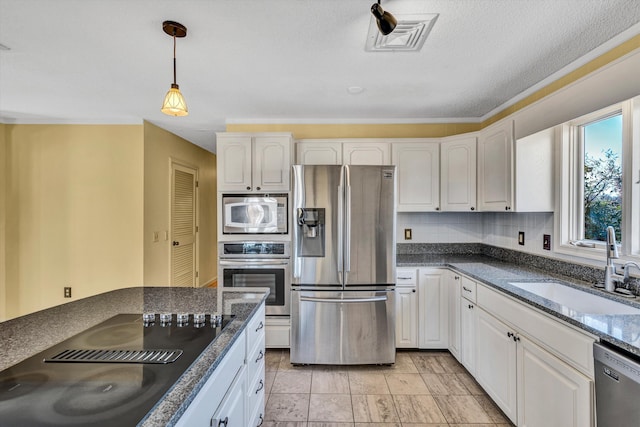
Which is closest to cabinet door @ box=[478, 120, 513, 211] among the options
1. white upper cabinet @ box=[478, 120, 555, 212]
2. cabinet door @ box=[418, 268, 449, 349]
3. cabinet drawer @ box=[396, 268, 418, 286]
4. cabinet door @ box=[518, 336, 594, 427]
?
white upper cabinet @ box=[478, 120, 555, 212]

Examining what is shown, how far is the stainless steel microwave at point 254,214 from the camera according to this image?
3.08 meters

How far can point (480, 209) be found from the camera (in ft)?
9.76

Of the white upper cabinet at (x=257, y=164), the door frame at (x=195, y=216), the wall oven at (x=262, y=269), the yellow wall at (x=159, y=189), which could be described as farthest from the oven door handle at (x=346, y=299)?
the door frame at (x=195, y=216)

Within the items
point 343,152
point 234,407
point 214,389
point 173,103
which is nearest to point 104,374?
point 214,389

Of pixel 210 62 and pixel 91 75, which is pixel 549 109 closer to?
pixel 210 62

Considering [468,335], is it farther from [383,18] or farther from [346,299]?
[383,18]

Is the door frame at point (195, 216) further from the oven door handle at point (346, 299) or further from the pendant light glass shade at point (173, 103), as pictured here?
the pendant light glass shade at point (173, 103)

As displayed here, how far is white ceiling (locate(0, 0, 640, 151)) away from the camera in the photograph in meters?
1.62

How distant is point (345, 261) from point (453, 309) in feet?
3.52

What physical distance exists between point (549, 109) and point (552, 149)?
1.36 ft

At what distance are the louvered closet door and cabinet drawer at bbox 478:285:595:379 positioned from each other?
3.91 metres

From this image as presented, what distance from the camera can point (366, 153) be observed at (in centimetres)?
326

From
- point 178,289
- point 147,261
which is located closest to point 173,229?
point 147,261

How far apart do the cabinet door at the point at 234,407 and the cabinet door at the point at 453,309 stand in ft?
6.40
